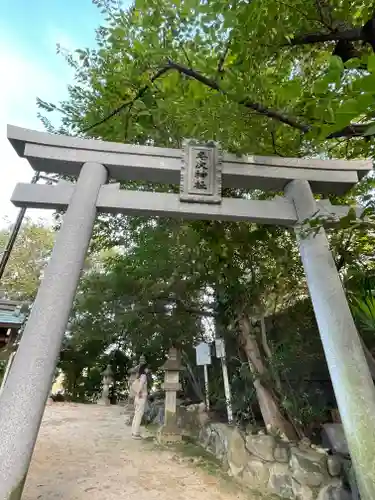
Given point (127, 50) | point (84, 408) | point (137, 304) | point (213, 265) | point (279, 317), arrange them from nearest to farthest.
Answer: point (127, 50), point (213, 265), point (279, 317), point (137, 304), point (84, 408)

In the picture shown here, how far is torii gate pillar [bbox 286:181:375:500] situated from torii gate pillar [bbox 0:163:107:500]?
6.56 feet

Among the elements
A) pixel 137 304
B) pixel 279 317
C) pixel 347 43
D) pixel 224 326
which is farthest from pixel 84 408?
pixel 347 43

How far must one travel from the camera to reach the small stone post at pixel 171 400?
21.8 feet

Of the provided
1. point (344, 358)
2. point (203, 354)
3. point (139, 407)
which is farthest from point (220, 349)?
point (344, 358)

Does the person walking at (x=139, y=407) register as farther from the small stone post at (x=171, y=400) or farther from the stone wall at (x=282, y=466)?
the stone wall at (x=282, y=466)

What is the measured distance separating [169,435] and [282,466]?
10.5ft

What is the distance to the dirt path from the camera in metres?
3.88

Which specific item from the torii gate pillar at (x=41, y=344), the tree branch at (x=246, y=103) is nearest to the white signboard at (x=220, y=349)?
the torii gate pillar at (x=41, y=344)

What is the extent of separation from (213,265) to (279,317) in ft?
6.67

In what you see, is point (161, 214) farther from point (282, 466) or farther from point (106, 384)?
point (106, 384)

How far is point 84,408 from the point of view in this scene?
37.7 feet

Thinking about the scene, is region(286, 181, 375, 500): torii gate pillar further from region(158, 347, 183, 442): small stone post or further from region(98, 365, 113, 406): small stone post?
region(98, 365, 113, 406): small stone post

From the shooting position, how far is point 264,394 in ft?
16.8

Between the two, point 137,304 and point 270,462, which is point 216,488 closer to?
point 270,462
